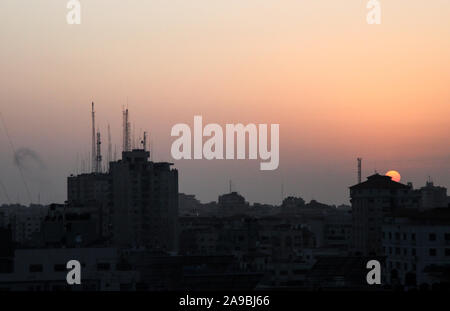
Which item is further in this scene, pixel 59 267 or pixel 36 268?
pixel 59 267

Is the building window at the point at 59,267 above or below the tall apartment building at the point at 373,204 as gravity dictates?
below

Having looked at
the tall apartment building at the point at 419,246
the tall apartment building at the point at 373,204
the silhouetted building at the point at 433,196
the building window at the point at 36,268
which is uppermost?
the silhouetted building at the point at 433,196

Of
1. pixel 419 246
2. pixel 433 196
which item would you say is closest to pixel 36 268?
pixel 419 246

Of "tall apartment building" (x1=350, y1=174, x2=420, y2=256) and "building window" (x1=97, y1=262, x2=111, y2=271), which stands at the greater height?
"tall apartment building" (x1=350, y1=174, x2=420, y2=256)

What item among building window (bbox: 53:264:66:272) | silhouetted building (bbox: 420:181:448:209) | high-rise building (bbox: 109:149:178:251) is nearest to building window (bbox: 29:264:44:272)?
building window (bbox: 53:264:66:272)

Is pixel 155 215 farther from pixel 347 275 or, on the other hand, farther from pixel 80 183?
pixel 347 275

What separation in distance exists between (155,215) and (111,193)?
4.61 m

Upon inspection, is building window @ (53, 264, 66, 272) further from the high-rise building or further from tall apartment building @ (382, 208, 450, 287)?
the high-rise building

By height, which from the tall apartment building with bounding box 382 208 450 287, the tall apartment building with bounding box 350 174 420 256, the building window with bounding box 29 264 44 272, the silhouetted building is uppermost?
the silhouetted building

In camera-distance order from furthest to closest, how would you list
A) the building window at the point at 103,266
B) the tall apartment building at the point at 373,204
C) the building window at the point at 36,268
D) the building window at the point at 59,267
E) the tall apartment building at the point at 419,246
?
1. the tall apartment building at the point at 373,204
2. the tall apartment building at the point at 419,246
3. the building window at the point at 103,266
4. the building window at the point at 59,267
5. the building window at the point at 36,268

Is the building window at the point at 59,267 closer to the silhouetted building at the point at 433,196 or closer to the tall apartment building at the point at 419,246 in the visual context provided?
the tall apartment building at the point at 419,246

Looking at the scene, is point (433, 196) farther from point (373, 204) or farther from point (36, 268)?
point (36, 268)

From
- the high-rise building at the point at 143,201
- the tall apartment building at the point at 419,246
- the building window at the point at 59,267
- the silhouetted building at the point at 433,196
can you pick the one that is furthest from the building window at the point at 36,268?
the silhouetted building at the point at 433,196

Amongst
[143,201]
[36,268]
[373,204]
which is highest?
[143,201]
